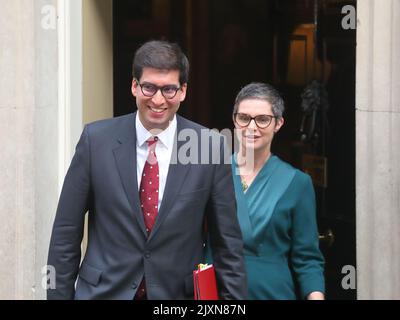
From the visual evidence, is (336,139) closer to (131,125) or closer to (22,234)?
(22,234)

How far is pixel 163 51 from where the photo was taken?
3.68 metres

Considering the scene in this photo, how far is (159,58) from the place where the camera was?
3.67 metres

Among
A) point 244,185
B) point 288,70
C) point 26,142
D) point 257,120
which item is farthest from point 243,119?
point 288,70

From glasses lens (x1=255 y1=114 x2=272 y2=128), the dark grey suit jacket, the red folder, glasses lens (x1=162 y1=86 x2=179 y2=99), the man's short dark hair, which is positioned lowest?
the red folder

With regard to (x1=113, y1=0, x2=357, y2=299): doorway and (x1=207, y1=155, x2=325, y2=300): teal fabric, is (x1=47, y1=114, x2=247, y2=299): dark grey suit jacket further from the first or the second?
(x1=113, y1=0, x2=357, y2=299): doorway

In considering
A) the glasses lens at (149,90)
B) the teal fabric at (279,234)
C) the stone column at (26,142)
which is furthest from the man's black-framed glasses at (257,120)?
the stone column at (26,142)

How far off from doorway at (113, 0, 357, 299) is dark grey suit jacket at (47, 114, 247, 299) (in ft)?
Answer: 6.41

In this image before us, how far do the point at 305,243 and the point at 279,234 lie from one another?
16 centimetres

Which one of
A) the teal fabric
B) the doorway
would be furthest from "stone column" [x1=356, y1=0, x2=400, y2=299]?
the teal fabric

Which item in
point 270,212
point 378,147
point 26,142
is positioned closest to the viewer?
point 270,212

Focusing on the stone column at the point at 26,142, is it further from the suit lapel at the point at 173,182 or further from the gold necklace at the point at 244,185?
the suit lapel at the point at 173,182

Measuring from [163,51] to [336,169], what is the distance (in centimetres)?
306

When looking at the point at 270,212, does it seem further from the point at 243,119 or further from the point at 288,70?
the point at 288,70

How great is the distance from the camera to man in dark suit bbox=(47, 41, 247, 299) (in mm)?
3668
